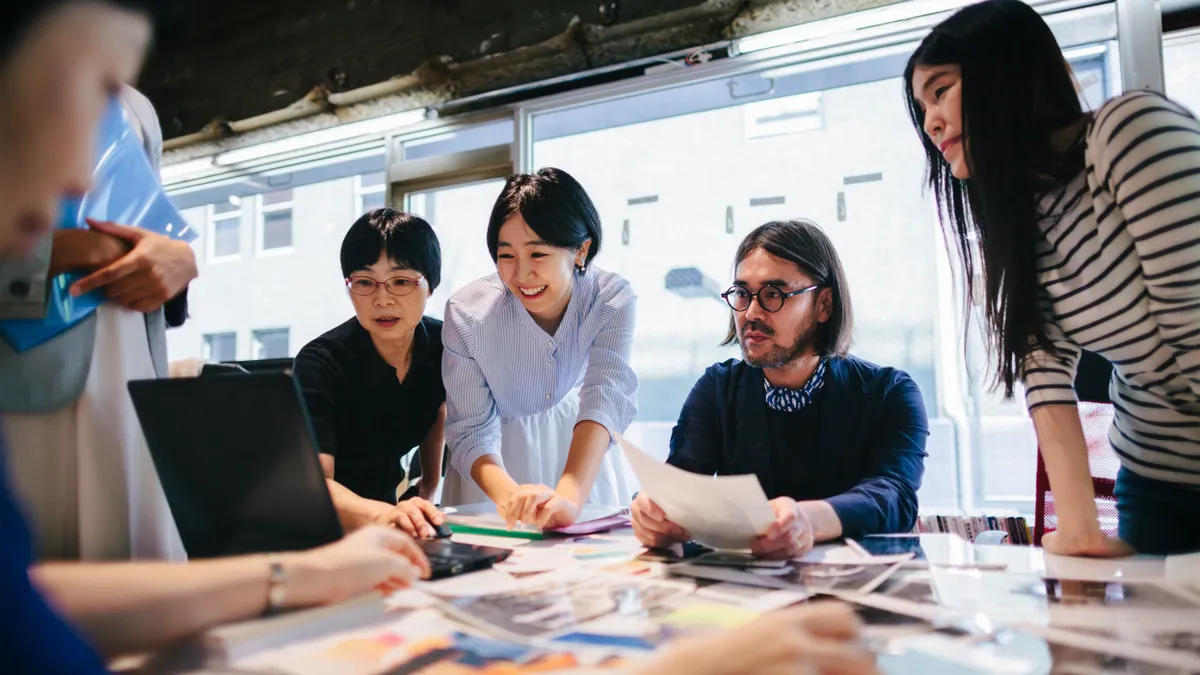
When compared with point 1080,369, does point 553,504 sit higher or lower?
lower

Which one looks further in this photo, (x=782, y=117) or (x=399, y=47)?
(x=782, y=117)

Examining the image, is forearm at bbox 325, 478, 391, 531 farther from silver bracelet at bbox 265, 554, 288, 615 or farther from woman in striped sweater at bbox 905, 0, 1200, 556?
woman in striped sweater at bbox 905, 0, 1200, 556

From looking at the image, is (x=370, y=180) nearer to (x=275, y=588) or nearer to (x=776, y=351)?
(x=776, y=351)

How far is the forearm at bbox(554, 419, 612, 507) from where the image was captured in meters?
1.48

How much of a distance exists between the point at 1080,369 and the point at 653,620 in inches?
64.0

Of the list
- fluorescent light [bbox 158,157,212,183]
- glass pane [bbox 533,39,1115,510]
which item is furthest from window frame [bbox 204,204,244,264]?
glass pane [bbox 533,39,1115,510]

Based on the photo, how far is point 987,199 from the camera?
1132 millimetres

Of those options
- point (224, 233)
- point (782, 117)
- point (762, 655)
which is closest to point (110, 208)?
point (762, 655)

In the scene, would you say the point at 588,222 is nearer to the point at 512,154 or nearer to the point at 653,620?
the point at 653,620

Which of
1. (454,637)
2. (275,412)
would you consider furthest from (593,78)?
(454,637)

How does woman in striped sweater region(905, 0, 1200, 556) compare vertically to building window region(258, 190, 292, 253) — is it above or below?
below

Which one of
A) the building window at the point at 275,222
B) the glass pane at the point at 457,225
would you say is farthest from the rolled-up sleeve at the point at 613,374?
the building window at the point at 275,222

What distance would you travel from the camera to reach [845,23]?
2697mm

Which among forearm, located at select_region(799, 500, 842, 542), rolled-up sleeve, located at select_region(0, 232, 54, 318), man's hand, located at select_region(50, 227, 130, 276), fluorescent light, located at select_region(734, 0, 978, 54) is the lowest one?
forearm, located at select_region(799, 500, 842, 542)
